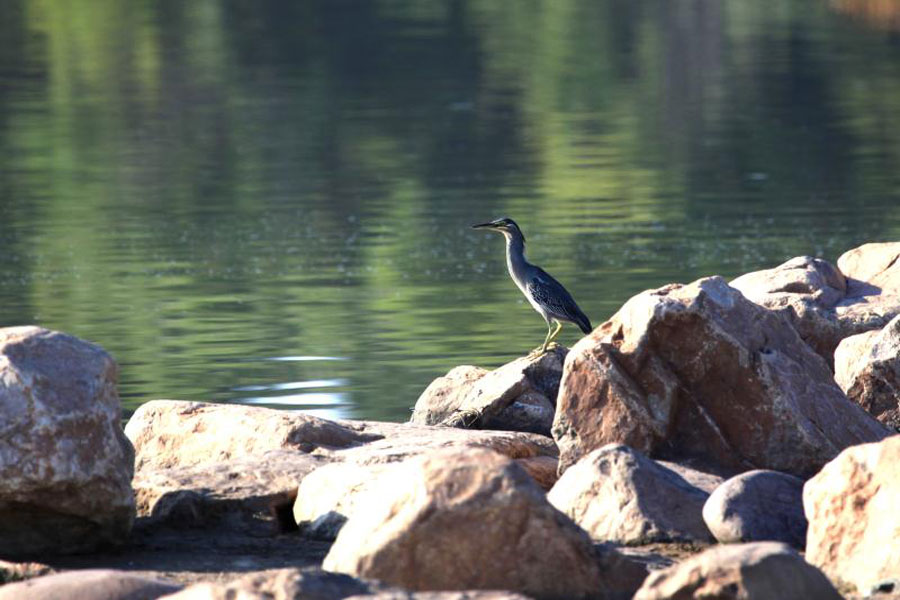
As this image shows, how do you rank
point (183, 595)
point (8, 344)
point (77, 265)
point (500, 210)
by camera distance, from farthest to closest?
point (500, 210), point (77, 265), point (8, 344), point (183, 595)

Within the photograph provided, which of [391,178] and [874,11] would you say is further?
[874,11]

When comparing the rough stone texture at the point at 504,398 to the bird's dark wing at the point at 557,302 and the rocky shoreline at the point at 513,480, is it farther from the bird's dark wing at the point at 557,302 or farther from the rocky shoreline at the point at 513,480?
the bird's dark wing at the point at 557,302

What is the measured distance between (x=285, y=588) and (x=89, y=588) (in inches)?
31.8

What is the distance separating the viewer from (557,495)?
287 inches

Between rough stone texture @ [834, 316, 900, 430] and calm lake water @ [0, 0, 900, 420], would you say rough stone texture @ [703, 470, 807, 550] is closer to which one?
rough stone texture @ [834, 316, 900, 430]

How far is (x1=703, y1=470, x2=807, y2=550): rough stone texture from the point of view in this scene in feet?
22.7

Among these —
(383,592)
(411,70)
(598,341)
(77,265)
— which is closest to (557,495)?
(598,341)

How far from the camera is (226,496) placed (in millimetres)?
7605

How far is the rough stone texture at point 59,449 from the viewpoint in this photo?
6867mm

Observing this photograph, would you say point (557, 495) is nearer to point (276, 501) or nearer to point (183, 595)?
point (276, 501)

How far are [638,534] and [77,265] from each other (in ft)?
37.2

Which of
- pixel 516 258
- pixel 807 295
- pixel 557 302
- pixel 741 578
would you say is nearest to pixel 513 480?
pixel 741 578

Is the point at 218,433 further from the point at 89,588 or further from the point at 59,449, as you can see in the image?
the point at 89,588

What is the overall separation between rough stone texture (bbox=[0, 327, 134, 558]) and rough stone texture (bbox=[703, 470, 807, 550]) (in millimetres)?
2188
